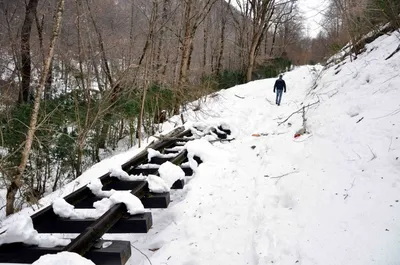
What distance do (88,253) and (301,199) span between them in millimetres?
2565

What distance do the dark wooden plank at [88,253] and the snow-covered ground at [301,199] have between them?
533mm

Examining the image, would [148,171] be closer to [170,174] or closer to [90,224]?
[170,174]

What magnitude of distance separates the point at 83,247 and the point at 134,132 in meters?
10.2

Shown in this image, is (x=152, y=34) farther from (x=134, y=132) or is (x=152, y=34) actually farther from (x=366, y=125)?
(x=366, y=125)

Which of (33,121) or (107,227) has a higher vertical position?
(33,121)

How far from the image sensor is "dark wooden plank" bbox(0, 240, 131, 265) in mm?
2330

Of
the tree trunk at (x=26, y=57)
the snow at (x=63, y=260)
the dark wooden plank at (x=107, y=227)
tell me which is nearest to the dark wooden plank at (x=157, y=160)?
the dark wooden plank at (x=107, y=227)

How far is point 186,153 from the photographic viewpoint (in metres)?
5.56

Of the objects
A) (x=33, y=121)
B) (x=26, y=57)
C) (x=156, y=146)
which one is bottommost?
(x=156, y=146)

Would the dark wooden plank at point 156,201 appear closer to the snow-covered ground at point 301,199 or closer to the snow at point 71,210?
the snow-covered ground at point 301,199

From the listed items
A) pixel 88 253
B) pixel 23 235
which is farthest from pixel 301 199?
pixel 23 235

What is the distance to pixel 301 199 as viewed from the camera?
11.4ft

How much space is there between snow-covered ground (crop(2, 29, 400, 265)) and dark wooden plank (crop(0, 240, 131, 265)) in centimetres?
53

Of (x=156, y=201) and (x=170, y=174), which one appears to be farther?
(x=170, y=174)
